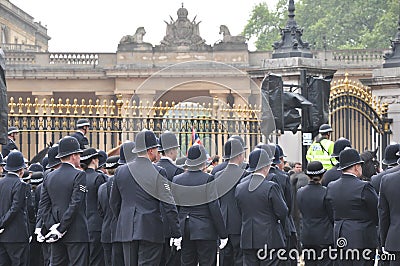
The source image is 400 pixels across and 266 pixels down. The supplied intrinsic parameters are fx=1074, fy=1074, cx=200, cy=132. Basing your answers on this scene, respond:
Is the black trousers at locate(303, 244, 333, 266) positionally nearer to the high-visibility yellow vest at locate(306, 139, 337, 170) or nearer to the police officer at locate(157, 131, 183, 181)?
the police officer at locate(157, 131, 183, 181)

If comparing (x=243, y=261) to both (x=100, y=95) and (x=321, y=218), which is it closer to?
(x=321, y=218)

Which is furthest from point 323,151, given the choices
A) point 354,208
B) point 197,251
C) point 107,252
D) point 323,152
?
point 354,208

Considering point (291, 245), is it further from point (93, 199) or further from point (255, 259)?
point (93, 199)

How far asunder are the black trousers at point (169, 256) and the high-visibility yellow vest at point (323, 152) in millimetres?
4062

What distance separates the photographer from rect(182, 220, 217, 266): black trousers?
14.9m

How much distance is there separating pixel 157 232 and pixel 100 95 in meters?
32.4

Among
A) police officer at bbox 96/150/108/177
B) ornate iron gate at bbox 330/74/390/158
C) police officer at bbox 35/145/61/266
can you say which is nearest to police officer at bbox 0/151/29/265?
police officer at bbox 35/145/61/266

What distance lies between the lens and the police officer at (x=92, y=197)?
1546 centimetres

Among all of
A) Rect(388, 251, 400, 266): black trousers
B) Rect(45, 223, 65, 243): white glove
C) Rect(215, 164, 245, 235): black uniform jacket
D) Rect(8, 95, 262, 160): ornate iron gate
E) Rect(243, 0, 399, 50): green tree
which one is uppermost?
Rect(243, 0, 399, 50): green tree

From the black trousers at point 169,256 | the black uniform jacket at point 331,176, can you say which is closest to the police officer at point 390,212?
the black uniform jacket at point 331,176

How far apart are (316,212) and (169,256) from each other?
2190 millimetres

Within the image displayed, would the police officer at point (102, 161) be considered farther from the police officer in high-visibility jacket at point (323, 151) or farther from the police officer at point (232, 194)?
the police officer in high-visibility jacket at point (323, 151)

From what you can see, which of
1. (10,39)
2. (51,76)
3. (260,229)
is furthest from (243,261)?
(10,39)

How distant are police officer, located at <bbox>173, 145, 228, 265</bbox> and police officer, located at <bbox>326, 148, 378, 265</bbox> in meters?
1.75
